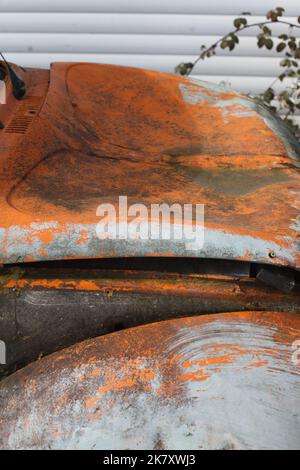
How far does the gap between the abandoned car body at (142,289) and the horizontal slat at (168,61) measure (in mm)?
1575

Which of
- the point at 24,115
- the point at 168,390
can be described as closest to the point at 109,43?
the point at 24,115

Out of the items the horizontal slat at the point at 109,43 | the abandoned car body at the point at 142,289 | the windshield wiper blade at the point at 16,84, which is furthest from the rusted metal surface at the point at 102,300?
the horizontal slat at the point at 109,43

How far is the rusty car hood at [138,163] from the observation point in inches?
A: 48.2

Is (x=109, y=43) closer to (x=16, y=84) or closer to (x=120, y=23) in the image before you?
(x=120, y=23)

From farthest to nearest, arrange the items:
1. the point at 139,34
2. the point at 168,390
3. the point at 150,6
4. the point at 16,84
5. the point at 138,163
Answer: the point at 139,34
the point at 150,6
the point at 16,84
the point at 138,163
the point at 168,390

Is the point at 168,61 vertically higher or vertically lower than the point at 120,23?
lower

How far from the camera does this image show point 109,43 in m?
3.26

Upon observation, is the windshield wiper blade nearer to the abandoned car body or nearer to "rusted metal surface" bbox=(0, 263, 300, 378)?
the abandoned car body

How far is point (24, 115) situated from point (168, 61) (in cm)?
181

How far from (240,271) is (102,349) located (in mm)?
355

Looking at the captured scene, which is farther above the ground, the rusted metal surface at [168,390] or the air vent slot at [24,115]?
the air vent slot at [24,115]

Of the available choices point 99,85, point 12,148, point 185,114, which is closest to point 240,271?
point 12,148

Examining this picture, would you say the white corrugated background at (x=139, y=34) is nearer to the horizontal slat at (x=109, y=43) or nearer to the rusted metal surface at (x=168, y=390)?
the horizontal slat at (x=109, y=43)

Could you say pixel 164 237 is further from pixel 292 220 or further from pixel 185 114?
pixel 185 114
